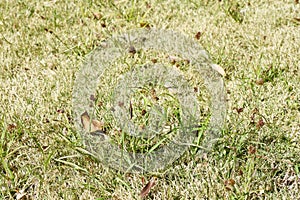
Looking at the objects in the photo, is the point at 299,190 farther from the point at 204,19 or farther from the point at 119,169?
the point at 204,19

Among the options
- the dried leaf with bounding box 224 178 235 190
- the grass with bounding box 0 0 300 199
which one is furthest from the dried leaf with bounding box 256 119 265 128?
the dried leaf with bounding box 224 178 235 190

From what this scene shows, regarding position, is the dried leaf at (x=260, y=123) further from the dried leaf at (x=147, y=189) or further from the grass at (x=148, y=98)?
the dried leaf at (x=147, y=189)

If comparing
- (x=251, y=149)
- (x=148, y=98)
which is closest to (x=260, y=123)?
(x=251, y=149)

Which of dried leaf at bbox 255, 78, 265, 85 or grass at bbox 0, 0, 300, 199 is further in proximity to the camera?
dried leaf at bbox 255, 78, 265, 85

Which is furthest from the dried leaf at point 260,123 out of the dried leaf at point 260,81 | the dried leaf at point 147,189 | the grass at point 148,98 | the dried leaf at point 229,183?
the dried leaf at point 147,189

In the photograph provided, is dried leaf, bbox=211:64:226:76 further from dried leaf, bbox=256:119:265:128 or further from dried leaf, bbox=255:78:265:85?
dried leaf, bbox=256:119:265:128

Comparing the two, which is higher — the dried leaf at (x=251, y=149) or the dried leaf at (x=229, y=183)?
the dried leaf at (x=251, y=149)

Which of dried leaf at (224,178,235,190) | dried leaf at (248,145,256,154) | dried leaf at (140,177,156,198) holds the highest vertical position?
dried leaf at (248,145,256,154)

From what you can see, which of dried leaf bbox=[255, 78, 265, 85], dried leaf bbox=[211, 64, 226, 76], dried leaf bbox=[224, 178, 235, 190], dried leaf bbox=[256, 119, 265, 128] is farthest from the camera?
dried leaf bbox=[211, 64, 226, 76]

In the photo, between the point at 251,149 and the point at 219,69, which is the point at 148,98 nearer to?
the point at 219,69
